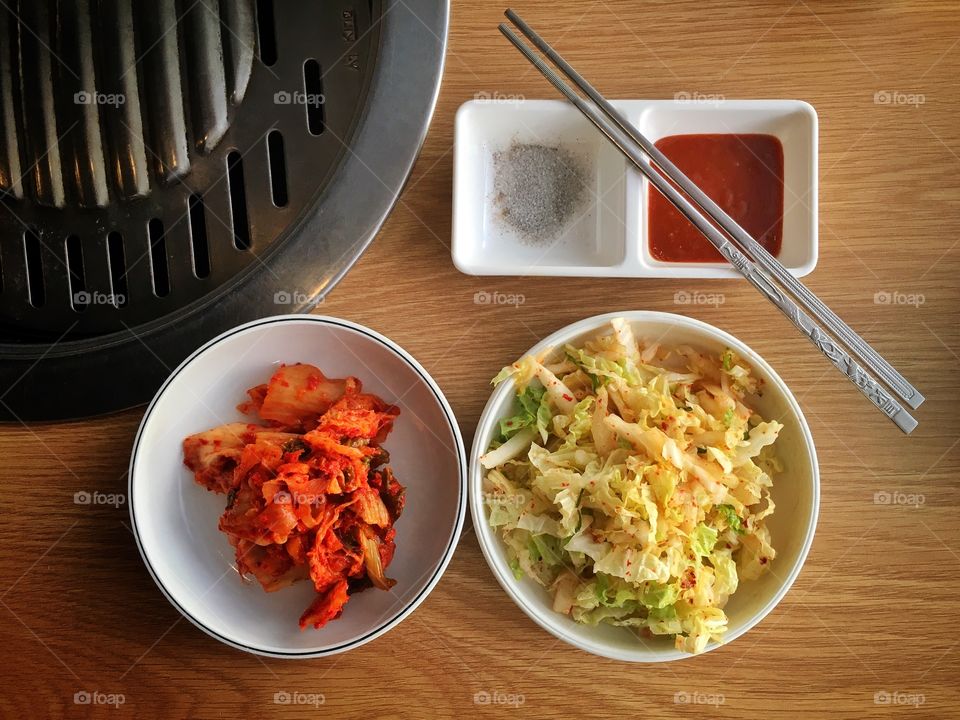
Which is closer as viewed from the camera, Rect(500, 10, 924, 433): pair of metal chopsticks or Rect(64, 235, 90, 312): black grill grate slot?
Rect(500, 10, 924, 433): pair of metal chopsticks

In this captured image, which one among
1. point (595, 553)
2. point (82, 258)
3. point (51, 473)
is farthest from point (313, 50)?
point (595, 553)

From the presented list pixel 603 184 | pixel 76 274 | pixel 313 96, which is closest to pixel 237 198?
pixel 313 96

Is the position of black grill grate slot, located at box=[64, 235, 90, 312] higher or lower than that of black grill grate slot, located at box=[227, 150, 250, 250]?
lower

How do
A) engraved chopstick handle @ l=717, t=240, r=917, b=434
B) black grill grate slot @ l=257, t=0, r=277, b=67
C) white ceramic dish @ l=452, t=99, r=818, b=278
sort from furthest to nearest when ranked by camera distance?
black grill grate slot @ l=257, t=0, r=277, b=67 < white ceramic dish @ l=452, t=99, r=818, b=278 < engraved chopstick handle @ l=717, t=240, r=917, b=434

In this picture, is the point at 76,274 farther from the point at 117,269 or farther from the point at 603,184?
the point at 603,184

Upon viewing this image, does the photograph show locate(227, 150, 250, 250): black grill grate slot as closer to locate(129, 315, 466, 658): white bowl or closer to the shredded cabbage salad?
locate(129, 315, 466, 658): white bowl

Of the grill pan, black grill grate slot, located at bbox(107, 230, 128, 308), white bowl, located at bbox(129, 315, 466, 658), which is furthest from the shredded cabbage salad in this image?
black grill grate slot, located at bbox(107, 230, 128, 308)

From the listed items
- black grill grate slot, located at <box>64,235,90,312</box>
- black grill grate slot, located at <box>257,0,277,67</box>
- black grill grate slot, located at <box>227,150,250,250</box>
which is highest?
black grill grate slot, located at <box>257,0,277,67</box>

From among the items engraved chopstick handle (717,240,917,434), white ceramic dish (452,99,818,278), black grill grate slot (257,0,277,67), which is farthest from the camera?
black grill grate slot (257,0,277,67)

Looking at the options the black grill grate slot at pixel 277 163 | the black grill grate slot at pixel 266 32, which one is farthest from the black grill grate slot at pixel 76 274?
the black grill grate slot at pixel 266 32
